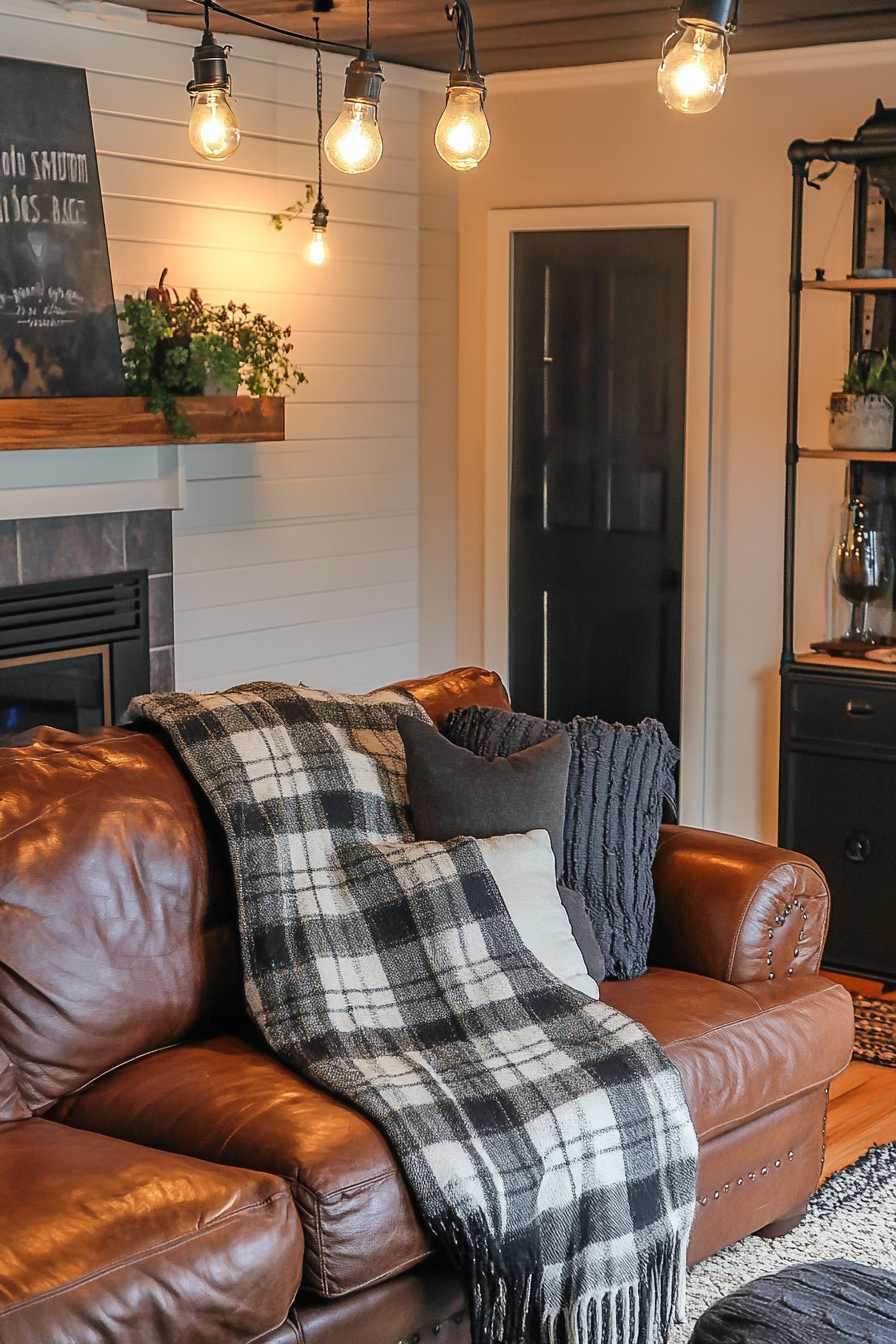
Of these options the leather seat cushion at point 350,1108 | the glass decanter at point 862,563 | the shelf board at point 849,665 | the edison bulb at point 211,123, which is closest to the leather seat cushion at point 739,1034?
the leather seat cushion at point 350,1108

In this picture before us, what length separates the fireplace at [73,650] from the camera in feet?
13.5

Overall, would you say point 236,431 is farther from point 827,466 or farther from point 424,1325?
point 424,1325

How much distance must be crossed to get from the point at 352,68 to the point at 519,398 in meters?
2.70

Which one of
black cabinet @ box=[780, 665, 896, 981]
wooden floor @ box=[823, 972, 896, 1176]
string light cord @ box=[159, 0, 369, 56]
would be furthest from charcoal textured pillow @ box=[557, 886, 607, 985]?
string light cord @ box=[159, 0, 369, 56]

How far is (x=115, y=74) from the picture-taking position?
423 centimetres

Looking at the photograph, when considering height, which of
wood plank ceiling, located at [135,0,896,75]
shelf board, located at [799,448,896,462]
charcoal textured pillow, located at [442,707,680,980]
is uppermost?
wood plank ceiling, located at [135,0,896,75]

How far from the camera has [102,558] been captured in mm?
4305

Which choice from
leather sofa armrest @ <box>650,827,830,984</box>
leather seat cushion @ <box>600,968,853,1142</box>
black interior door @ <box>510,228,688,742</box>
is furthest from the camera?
black interior door @ <box>510,228,688,742</box>

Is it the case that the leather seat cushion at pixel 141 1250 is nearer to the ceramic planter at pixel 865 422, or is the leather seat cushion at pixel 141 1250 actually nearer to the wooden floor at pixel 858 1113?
the wooden floor at pixel 858 1113

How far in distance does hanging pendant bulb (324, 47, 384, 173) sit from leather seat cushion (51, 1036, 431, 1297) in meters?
1.58

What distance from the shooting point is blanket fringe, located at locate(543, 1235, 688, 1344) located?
7.26 feet

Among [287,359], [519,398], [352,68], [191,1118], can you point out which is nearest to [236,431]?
[287,359]

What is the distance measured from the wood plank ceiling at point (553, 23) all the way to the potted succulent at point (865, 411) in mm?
994

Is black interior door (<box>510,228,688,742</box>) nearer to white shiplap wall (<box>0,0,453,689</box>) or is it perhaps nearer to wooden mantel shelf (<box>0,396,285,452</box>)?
white shiplap wall (<box>0,0,453,689</box>)
